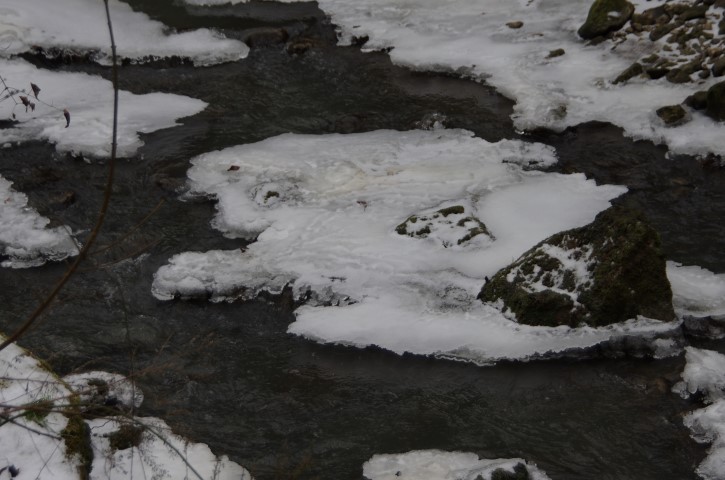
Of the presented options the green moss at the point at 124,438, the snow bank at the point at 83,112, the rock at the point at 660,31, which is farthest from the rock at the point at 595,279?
the snow bank at the point at 83,112

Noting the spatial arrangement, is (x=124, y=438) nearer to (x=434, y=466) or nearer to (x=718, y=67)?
(x=434, y=466)

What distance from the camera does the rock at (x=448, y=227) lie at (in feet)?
26.5

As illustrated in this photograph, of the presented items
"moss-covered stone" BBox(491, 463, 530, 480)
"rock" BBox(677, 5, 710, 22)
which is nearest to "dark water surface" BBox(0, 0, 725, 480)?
"moss-covered stone" BBox(491, 463, 530, 480)

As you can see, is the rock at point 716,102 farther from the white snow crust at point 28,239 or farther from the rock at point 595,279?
the white snow crust at point 28,239

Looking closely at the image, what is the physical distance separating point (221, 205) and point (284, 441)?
388 centimetres

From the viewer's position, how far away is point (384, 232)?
333 inches

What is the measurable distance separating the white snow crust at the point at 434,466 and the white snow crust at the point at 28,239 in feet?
14.3

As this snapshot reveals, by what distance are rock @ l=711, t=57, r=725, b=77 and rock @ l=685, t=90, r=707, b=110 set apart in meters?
0.51

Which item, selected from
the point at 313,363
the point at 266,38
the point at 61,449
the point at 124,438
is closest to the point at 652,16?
the point at 266,38

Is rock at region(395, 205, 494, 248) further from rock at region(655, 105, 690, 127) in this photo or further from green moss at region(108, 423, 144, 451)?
green moss at region(108, 423, 144, 451)

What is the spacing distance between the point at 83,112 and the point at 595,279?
26.5 ft

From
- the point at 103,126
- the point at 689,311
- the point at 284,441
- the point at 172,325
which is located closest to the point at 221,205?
the point at 172,325

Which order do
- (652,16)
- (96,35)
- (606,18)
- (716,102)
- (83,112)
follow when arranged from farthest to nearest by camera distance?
(96,35)
(606,18)
(652,16)
(83,112)
(716,102)

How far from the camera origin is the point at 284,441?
591 centimetres
